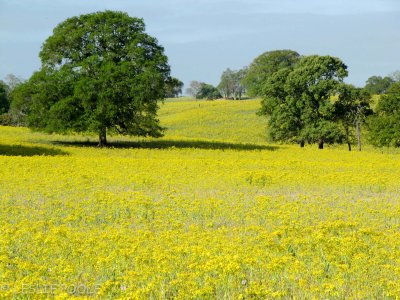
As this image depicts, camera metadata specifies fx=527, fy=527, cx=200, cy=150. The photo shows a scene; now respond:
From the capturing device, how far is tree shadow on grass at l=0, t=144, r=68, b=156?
3722 cm

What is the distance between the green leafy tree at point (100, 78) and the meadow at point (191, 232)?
1235 centimetres

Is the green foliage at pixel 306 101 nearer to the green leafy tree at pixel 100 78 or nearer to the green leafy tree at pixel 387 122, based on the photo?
the green leafy tree at pixel 387 122

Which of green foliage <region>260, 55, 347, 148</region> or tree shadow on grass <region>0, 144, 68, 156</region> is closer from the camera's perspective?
tree shadow on grass <region>0, 144, 68, 156</region>

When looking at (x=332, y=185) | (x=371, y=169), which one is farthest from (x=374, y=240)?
(x=371, y=169)

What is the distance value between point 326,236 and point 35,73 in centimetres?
3946

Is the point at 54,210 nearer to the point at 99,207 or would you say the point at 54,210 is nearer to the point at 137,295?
the point at 99,207

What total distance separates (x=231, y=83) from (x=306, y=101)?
126 meters

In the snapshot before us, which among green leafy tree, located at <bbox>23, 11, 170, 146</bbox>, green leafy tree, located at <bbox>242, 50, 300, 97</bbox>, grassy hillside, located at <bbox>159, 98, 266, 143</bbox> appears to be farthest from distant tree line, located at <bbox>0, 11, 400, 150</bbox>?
green leafy tree, located at <bbox>242, 50, 300, 97</bbox>

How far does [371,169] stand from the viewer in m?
32.2

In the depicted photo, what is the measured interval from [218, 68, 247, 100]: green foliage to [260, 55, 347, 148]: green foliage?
118 meters

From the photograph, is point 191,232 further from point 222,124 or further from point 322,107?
point 222,124

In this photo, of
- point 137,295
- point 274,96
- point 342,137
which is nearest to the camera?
point 137,295

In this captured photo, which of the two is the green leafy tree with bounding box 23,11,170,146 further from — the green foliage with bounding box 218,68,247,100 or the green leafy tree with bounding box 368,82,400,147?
the green foliage with bounding box 218,68,247,100

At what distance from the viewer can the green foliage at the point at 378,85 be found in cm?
14064
